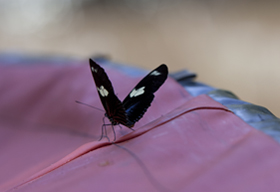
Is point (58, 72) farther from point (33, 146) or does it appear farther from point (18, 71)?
point (33, 146)

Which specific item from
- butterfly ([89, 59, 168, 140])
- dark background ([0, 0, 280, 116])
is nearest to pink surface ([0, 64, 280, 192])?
butterfly ([89, 59, 168, 140])

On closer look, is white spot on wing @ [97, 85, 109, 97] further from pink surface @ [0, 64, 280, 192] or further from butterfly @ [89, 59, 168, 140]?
pink surface @ [0, 64, 280, 192]

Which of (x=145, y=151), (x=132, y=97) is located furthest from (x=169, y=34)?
(x=145, y=151)

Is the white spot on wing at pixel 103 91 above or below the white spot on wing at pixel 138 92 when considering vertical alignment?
above

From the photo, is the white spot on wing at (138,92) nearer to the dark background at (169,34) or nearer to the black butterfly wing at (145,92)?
the black butterfly wing at (145,92)

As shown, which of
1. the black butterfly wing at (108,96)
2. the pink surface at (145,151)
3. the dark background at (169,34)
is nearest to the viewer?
the pink surface at (145,151)

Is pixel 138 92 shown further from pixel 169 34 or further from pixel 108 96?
pixel 169 34

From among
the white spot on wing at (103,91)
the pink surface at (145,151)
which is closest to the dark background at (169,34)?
the pink surface at (145,151)

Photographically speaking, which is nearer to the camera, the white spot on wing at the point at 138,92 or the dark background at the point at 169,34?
the white spot on wing at the point at 138,92
